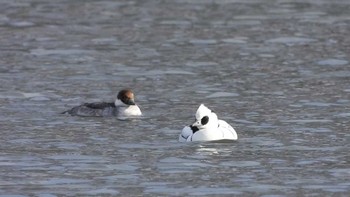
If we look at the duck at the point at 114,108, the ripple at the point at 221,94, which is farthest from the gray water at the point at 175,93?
the duck at the point at 114,108

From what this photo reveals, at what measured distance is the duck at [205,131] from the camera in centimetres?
1988

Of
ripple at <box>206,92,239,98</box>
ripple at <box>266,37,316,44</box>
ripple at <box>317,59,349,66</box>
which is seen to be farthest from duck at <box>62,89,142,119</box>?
ripple at <box>266,37,316,44</box>

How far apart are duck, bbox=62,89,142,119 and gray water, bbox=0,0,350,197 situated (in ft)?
0.65

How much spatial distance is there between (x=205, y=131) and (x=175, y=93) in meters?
4.71

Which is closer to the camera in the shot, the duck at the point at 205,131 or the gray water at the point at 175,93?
the gray water at the point at 175,93

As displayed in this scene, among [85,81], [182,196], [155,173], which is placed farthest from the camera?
[85,81]

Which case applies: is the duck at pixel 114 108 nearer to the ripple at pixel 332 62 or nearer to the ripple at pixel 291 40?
the ripple at pixel 332 62

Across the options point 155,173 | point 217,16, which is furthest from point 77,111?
point 217,16

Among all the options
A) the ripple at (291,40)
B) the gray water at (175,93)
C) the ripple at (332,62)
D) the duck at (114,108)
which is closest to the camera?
the gray water at (175,93)

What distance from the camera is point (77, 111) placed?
73.8ft

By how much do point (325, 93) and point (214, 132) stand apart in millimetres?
4823

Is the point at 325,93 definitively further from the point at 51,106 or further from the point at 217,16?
the point at 217,16

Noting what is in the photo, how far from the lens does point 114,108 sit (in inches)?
910

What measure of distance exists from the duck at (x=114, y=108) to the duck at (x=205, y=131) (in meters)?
2.63
